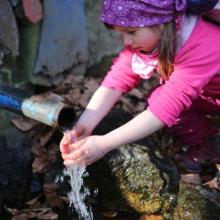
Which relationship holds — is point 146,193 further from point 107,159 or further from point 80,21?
point 80,21

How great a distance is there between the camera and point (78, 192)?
3.06 m

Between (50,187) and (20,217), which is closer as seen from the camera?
(20,217)

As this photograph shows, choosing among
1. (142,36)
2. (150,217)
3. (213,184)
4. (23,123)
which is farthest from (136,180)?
(23,123)

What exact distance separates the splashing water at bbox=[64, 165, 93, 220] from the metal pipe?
45 cm

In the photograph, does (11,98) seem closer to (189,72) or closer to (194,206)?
(189,72)

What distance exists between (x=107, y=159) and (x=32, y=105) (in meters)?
0.67

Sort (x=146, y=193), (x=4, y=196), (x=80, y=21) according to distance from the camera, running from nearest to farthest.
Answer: (x=146, y=193)
(x=4, y=196)
(x=80, y=21)

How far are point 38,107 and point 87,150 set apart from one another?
1.05ft

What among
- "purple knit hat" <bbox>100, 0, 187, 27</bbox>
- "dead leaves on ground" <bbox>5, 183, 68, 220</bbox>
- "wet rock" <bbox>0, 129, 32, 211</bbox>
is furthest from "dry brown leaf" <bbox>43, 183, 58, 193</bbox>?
"purple knit hat" <bbox>100, 0, 187, 27</bbox>

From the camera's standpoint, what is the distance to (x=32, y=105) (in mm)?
2494

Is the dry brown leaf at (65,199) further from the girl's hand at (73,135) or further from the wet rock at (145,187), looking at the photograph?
the girl's hand at (73,135)

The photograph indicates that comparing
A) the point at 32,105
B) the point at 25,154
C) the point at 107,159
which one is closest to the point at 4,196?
the point at 25,154

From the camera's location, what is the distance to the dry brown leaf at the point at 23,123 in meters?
3.48

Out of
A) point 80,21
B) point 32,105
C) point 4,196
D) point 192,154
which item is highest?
point 32,105
